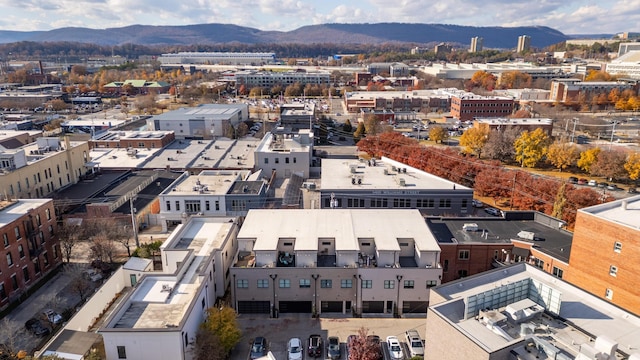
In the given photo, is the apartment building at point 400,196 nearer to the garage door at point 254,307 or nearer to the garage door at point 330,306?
the garage door at point 330,306

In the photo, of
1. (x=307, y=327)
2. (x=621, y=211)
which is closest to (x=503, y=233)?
(x=621, y=211)

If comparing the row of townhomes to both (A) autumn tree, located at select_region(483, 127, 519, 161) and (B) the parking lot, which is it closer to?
(B) the parking lot

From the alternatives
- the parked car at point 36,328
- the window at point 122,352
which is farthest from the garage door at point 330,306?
the parked car at point 36,328

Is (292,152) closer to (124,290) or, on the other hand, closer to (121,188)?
(121,188)

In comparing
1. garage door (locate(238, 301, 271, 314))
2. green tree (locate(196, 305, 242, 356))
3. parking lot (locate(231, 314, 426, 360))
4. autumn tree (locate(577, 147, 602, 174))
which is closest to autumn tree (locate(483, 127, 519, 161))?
autumn tree (locate(577, 147, 602, 174))

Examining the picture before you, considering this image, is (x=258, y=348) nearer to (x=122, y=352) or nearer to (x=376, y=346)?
(x=376, y=346)

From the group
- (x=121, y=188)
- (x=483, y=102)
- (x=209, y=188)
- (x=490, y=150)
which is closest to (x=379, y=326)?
(x=209, y=188)

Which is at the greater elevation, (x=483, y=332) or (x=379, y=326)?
(x=483, y=332)
